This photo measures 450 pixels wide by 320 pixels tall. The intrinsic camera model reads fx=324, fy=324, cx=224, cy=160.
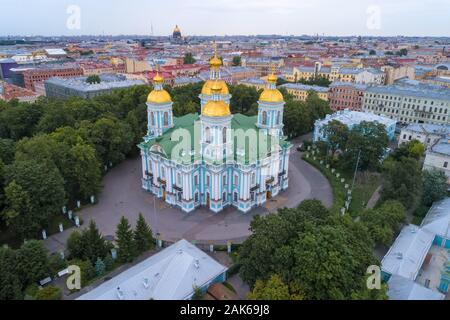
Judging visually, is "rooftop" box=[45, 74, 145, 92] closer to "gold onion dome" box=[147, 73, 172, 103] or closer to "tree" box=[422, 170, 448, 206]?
"gold onion dome" box=[147, 73, 172, 103]

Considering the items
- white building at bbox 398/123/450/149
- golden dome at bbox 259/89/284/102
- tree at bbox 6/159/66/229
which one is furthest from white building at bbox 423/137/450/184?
tree at bbox 6/159/66/229

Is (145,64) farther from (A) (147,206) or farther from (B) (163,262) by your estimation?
(B) (163,262)

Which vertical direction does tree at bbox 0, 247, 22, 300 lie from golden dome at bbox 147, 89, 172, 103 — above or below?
below

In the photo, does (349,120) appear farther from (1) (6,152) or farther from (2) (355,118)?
(1) (6,152)

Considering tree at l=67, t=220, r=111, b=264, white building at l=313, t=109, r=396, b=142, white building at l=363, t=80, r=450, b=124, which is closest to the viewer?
tree at l=67, t=220, r=111, b=264

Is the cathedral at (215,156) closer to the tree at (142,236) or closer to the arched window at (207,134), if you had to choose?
the arched window at (207,134)

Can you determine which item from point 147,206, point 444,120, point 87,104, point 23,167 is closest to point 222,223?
point 147,206
